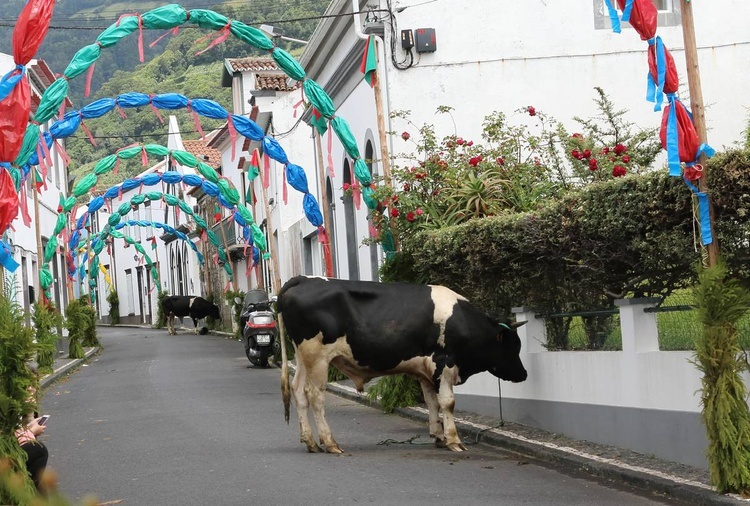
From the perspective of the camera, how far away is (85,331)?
3416 centimetres

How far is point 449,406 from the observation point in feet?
35.7

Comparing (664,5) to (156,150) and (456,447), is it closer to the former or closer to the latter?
(456,447)

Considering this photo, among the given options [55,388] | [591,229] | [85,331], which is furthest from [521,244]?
[85,331]

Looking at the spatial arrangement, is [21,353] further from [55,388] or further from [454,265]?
[55,388]

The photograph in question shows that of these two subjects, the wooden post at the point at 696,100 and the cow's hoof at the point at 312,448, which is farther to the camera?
the cow's hoof at the point at 312,448

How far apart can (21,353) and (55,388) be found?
1382 centimetres

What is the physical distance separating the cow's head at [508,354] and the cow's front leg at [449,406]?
0.50 meters

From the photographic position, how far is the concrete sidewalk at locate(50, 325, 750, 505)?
25.2 ft

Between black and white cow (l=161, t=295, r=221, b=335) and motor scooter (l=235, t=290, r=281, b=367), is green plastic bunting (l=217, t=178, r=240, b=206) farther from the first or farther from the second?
black and white cow (l=161, t=295, r=221, b=335)

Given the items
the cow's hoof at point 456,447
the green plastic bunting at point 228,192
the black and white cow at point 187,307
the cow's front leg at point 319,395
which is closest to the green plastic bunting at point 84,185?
the green plastic bunting at point 228,192

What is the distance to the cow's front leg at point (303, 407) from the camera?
10734 millimetres

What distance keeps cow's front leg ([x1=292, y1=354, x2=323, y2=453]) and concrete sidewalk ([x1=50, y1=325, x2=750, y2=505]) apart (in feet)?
3.98

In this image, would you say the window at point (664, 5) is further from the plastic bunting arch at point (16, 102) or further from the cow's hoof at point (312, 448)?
the cow's hoof at point (312, 448)

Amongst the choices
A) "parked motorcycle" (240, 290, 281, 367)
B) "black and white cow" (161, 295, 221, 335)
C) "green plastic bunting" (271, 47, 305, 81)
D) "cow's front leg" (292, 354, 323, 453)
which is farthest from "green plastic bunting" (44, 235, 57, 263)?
"black and white cow" (161, 295, 221, 335)
